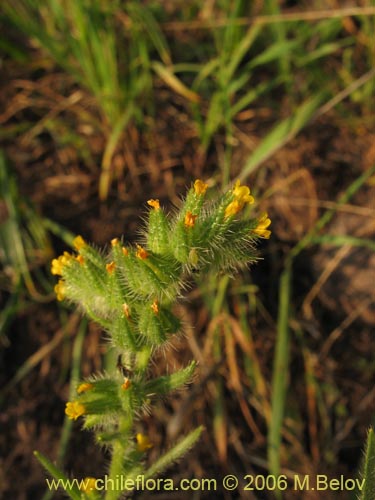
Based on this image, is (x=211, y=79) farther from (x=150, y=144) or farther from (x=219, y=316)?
(x=219, y=316)

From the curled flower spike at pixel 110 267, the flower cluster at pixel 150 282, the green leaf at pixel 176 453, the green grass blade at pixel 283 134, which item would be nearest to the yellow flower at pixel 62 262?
the flower cluster at pixel 150 282

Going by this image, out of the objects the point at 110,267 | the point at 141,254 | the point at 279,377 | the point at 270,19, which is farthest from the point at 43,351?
the point at 270,19

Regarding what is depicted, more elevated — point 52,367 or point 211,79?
point 211,79

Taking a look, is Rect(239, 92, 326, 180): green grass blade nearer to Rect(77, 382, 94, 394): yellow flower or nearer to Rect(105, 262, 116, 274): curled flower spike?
Rect(105, 262, 116, 274): curled flower spike

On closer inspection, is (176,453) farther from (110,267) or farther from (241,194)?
(241,194)

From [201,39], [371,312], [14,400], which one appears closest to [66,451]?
[14,400]
